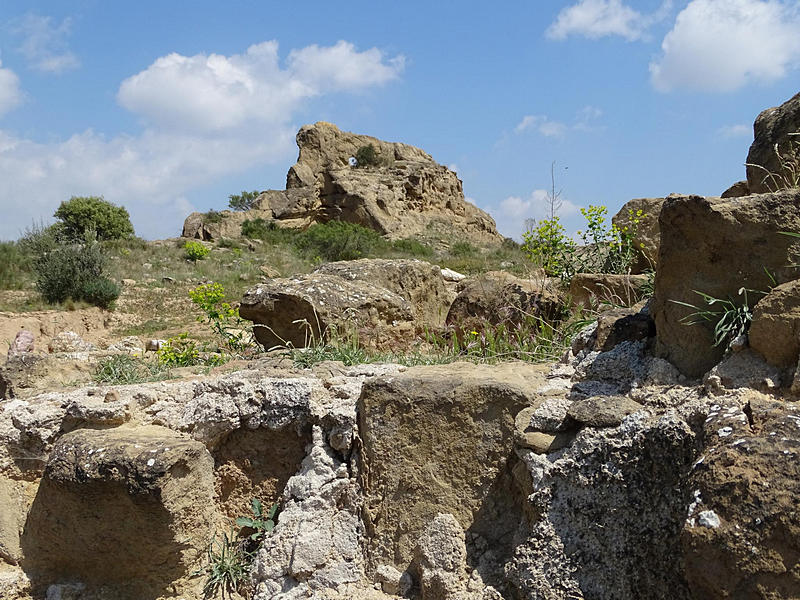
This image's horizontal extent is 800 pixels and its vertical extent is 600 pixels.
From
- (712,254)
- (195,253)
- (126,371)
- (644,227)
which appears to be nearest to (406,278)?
(644,227)

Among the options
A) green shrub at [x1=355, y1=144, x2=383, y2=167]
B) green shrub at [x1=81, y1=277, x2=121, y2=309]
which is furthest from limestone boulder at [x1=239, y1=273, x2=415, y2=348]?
green shrub at [x1=355, y1=144, x2=383, y2=167]

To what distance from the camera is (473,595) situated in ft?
7.84

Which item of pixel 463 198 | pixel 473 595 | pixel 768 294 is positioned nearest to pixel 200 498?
pixel 473 595

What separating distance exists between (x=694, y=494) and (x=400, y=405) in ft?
4.08

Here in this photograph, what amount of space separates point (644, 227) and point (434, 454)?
3.30m

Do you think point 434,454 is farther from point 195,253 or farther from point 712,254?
point 195,253

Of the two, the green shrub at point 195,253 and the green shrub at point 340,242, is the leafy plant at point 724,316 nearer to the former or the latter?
the green shrub at point 195,253

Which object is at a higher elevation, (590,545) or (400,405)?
(400,405)

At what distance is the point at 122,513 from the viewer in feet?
9.42

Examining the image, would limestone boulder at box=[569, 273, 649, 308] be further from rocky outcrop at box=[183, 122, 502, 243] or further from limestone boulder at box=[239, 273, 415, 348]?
rocky outcrop at box=[183, 122, 502, 243]

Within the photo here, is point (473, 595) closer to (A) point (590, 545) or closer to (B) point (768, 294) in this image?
(A) point (590, 545)

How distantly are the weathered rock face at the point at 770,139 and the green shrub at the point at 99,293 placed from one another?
12376 millimetres

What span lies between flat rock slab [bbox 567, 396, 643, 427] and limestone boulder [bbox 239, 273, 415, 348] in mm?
2316

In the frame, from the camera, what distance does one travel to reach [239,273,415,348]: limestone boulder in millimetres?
4738
